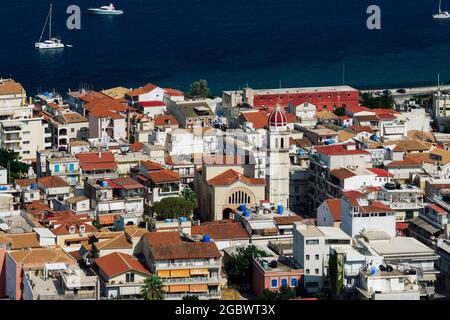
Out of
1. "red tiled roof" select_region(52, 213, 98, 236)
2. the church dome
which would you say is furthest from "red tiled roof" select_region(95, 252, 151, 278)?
the church dome

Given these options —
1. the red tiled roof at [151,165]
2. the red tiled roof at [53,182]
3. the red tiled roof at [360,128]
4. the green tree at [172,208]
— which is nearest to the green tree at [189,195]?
the green tree at [172,208]

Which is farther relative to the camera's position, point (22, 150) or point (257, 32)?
point (257, 32)

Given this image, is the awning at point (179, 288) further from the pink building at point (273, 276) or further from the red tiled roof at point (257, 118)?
the red tiled roof at point (257, 118)

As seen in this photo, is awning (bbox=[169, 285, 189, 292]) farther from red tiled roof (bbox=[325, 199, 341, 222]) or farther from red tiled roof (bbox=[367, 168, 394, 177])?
red tiled roof (bbox=[367, 168, 394, 177])

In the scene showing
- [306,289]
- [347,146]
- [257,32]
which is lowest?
[306,289]

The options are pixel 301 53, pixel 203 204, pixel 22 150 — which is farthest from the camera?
pixel 301 53

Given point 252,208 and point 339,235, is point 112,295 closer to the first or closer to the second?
point 339,235

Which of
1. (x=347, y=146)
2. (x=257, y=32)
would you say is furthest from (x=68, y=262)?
(x=257, y=32)
